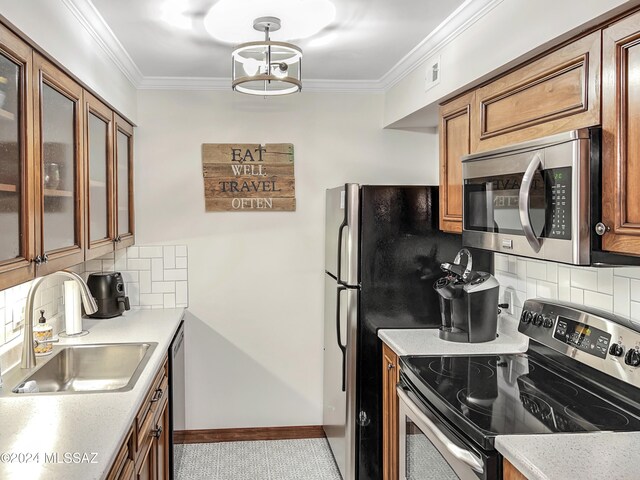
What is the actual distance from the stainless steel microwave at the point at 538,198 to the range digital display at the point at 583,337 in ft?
1.31

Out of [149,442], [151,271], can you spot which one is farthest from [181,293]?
[149,442]

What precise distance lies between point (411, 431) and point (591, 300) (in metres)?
0.88

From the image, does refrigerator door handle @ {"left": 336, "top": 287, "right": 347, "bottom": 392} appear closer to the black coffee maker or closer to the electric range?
the electric range

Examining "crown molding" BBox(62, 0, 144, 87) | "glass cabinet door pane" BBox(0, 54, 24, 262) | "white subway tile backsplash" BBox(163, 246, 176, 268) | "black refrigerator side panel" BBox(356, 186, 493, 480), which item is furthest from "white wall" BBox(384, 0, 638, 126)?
"white subway tile backsplash" BBox(163, 246, 176, 268)

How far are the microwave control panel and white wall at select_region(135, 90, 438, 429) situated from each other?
205cm

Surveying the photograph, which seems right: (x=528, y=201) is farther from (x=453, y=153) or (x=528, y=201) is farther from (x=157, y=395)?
(x=157, y=395)

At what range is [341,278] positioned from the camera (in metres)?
3.13

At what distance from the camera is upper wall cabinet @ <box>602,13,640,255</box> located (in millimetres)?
1501

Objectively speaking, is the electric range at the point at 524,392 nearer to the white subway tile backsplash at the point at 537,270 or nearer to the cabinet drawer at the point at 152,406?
the white subway tile backsplash at the point at 537,270

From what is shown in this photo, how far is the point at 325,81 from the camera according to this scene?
3.65 metres

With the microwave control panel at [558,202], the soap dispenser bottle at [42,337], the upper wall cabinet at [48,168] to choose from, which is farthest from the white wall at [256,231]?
the microwave control panel at [558,202]

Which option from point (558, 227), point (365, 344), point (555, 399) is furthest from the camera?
point (365, 344)

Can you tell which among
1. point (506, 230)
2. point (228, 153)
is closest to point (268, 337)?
point (228, 153)

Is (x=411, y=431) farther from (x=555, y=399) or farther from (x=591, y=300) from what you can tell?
(x=591, y=300)
